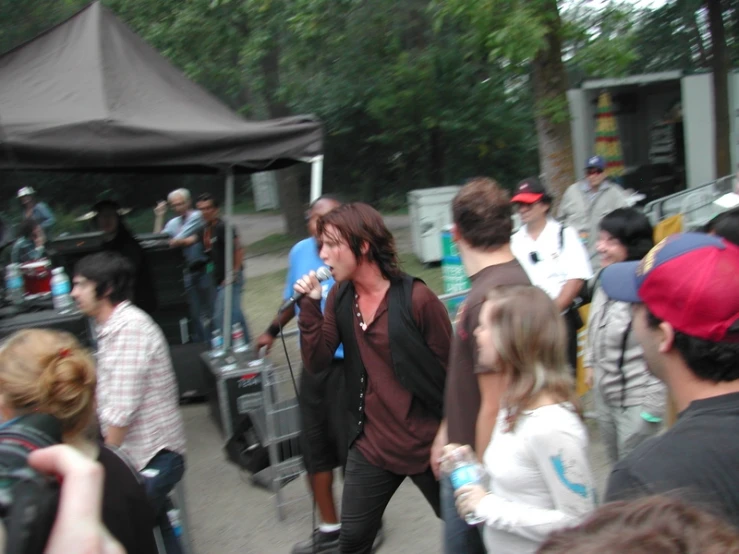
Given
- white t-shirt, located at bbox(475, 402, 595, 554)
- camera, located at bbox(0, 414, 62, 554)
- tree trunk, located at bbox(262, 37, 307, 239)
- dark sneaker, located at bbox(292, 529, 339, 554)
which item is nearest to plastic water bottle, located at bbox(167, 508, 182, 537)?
dark sneaker, located at bbox(292, 529, 339, 554)

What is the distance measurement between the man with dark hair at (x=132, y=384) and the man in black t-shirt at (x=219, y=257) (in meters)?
3.67

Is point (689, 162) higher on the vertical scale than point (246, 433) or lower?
higher

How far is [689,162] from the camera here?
44.6 ft

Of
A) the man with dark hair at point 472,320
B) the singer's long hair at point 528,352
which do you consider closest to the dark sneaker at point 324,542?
the man with dark hair at point 472,320

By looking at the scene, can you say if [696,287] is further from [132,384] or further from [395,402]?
[132,384]

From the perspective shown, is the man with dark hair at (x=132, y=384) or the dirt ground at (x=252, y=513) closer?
the man with dark hair at (x=132, y=384)

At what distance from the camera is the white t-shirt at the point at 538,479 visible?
208cm

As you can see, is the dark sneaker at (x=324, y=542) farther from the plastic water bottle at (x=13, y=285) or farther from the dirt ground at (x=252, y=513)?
the plastic water bottle at (x=13, y=285)

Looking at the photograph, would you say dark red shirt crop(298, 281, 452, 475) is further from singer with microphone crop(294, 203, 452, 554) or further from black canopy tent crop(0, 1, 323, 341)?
black canopy tent crop(0, 1, 323, 341)

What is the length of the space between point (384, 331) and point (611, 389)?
1057 millimetres

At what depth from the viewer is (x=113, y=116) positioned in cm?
498

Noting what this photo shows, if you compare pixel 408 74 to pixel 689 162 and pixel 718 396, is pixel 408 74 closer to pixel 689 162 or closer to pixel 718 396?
pixel 689 162

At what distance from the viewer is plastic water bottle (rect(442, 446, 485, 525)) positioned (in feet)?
7.38

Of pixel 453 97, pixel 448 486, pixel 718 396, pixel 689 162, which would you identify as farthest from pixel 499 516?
pixel 453 97
